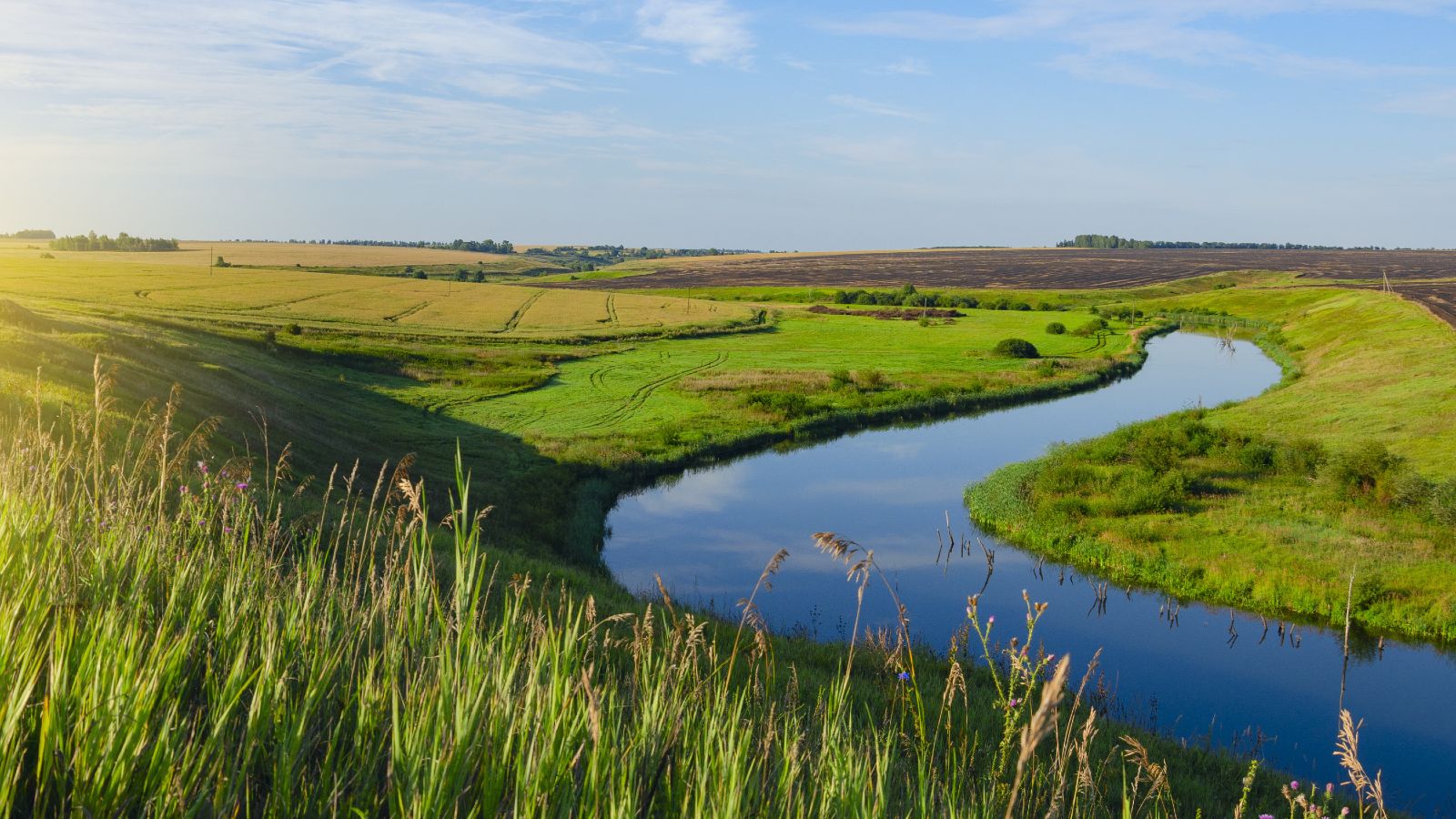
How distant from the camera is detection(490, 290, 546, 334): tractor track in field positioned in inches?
3061

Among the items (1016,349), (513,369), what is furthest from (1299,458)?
(513,369)

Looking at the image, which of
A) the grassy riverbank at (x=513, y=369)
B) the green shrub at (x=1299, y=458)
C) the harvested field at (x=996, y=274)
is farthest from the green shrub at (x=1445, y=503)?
the harvested field at (x=996, y=274)

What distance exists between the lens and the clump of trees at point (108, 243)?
474 ft

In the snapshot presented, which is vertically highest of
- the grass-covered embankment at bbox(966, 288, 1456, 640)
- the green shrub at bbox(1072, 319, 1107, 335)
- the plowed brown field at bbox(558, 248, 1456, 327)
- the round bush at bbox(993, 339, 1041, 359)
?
the plowed brown field at bbox(558, 248, 1456, 327)

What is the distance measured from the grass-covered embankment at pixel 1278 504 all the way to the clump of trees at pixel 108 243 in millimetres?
161109

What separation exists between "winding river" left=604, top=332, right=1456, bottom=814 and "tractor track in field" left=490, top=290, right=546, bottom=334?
4431 cm

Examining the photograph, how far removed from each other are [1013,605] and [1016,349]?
47.9 meters

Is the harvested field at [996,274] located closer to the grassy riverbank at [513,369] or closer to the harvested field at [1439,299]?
the harvested field at [1439,299]

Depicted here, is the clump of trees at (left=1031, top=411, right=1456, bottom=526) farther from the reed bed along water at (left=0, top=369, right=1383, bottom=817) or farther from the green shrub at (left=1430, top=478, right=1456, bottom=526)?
the reed bed along water at (left=0, top=369, right=1383, bottom=817)

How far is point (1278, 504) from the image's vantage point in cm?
2589

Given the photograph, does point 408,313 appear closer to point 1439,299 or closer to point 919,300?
point 919,300

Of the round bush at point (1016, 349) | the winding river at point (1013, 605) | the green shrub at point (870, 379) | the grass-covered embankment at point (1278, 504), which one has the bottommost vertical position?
the winding river at point (1013, 605)

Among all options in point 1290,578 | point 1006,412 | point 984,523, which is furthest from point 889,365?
point 1290,578

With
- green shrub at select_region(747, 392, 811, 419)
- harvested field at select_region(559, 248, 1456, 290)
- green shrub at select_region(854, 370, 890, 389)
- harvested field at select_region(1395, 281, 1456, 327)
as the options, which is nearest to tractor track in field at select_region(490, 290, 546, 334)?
harvested field at select_region(559, 248, 1456, 290)
